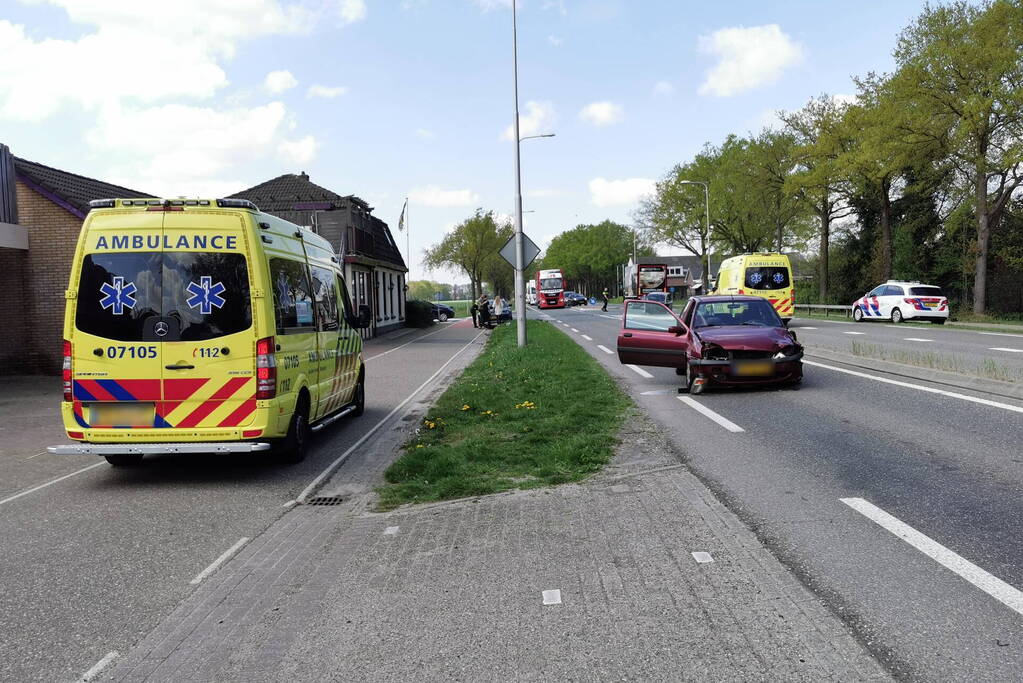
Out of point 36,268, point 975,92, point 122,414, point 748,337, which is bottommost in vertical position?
point 122,414

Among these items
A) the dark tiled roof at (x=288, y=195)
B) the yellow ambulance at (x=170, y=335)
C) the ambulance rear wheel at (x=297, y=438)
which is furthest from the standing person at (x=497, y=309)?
the yellow ambulance at (x=170, y=335)

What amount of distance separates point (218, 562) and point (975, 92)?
33.6 meters

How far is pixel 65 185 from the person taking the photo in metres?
17.7

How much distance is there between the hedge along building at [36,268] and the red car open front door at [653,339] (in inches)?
475

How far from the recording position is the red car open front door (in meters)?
12.4

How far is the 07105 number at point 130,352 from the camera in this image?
684cm

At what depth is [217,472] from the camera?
7.49 meters

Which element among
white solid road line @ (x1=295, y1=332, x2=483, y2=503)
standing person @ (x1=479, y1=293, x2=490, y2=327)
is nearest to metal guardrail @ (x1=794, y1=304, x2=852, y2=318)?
standing person @ (x1=479, y1=293, x2=490, y2=327)

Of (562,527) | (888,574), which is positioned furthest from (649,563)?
(888,574)

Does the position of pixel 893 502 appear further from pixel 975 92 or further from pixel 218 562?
pixel 975 92

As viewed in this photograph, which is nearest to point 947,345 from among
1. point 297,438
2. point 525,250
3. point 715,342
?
point 715,342

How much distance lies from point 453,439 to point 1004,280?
110ft

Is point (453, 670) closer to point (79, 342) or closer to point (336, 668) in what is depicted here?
point (336, 668)

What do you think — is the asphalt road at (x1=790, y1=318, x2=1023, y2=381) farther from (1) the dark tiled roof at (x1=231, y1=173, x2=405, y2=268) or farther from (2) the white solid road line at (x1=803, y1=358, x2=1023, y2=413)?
(1) the dark tiled roof at (x1=231, y1=173, x2=405, y2=268)
